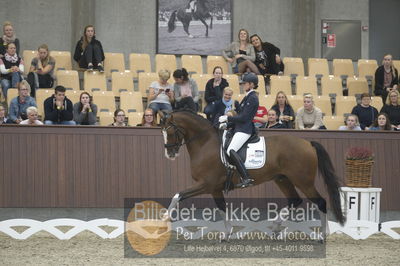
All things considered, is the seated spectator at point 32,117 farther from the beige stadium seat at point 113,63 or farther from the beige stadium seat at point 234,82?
the beige stadium seat at point 234,82

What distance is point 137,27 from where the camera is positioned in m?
18.0

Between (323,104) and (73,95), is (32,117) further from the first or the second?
(323,104)

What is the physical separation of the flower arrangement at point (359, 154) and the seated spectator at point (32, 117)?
508 centimetres

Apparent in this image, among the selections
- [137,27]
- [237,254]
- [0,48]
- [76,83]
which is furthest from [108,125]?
[137,27]

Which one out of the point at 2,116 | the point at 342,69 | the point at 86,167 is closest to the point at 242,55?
the point at 342,69

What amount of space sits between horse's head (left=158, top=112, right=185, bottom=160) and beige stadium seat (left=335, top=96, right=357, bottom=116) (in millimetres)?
5553

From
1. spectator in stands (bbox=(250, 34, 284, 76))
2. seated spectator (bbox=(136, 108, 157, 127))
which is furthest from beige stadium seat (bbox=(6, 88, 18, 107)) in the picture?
spectator in stands (bbox=(250, 34, 284, 76))

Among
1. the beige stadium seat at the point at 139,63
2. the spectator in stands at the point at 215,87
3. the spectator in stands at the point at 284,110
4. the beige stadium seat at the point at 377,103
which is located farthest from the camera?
the beige stadium seat at the point at 139,63

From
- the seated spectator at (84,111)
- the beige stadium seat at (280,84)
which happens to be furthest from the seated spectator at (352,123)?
the seated spectator at (84,111)

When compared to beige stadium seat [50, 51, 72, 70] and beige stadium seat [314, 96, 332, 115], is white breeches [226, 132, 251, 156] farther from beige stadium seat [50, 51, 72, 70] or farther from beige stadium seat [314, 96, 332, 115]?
beige stadium seat [50, 51, 72, 70]

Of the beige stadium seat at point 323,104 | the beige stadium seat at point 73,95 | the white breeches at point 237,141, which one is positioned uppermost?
the beige stadium seat at point 73,95

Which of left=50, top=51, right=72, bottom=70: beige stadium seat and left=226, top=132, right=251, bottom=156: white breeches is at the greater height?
left=50, top=51, right=72, bottom=70: beige stadium seat

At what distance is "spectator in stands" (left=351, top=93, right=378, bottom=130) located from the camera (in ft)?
44.7

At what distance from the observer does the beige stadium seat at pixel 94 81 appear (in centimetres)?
1443
